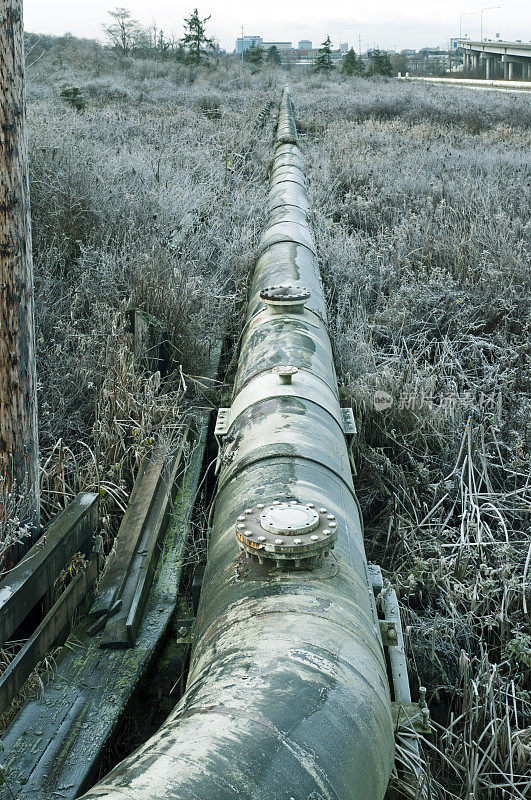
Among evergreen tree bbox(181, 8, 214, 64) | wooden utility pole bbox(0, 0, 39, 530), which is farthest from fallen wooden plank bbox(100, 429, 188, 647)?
evergreen tree bbox(181, 8, 214, 64)

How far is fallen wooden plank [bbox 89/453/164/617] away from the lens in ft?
8.27

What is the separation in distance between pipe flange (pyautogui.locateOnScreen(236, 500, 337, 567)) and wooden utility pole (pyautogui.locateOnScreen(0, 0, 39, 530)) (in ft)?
4.04

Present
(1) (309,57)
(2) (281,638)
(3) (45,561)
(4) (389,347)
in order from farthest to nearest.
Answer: (1) (309,57) < (4) (389,347) < (3) (45,561) < (2) (281,638)

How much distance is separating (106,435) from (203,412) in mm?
870

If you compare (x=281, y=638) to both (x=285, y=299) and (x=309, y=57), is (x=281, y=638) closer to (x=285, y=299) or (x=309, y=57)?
(x=285, y=299)

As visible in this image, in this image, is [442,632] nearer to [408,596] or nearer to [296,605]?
[408,596]

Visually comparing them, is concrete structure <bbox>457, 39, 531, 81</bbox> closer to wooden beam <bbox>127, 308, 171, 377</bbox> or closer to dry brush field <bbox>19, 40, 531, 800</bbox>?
dry brush field <bbox>19, 40, 531, 800</bbox>

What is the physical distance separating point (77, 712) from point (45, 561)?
0.56 metres

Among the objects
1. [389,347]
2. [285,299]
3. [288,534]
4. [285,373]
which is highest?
[285,299]

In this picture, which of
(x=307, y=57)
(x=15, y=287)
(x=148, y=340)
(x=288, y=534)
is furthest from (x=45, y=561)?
(x=307, y=57)

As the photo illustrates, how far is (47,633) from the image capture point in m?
2.25

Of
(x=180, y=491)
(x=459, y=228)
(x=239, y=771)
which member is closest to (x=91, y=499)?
(x=180, y=491)

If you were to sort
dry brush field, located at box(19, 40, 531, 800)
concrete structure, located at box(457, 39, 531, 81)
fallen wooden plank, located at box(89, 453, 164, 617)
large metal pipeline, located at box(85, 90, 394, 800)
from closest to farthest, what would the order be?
Answer: large metal pipeline, located at box(85, 90, 394, 800) < fallen wooden plank, located at box(89, 453, 164, 617) < dry brush field, located at box(19, 40, 531, 800) < concrete structure, located at box(457, 39, 531, 81)

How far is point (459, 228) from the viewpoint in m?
6.64
